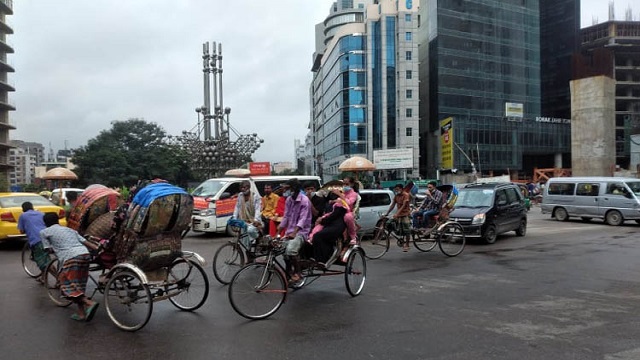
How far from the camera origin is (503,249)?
12133 millimetres

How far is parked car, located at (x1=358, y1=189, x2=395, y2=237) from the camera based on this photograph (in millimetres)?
14203

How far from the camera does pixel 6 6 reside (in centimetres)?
6362

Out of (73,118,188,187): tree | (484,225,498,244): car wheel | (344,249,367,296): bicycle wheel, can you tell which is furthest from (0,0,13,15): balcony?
(344,249,367,296): bicycle wheel

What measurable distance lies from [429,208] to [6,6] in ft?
237

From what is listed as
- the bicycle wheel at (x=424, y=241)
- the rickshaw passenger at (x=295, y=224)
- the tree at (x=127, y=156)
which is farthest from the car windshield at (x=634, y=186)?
the tree at (x=127, y=156)

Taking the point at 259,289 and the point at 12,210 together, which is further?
the point at 12,210

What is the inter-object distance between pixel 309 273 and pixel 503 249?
7309 mm

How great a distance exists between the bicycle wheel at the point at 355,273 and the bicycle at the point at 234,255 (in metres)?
1.63

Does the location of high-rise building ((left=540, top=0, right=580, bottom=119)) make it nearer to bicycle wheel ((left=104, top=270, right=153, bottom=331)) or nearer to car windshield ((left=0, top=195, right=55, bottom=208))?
car windshield ((left=0, top=195, right=55, bottom=208))

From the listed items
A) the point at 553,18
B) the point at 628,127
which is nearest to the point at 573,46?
the point at 553,18

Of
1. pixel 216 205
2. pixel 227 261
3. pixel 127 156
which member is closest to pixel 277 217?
pixel 227 261

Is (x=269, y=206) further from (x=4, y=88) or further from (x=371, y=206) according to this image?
(x=4, y=88)

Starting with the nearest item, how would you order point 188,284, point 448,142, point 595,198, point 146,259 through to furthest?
point 146,259
point 188,284
point 595,198
point 448,142

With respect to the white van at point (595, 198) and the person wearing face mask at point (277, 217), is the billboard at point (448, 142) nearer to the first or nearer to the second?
the white van at point (595, 198)
